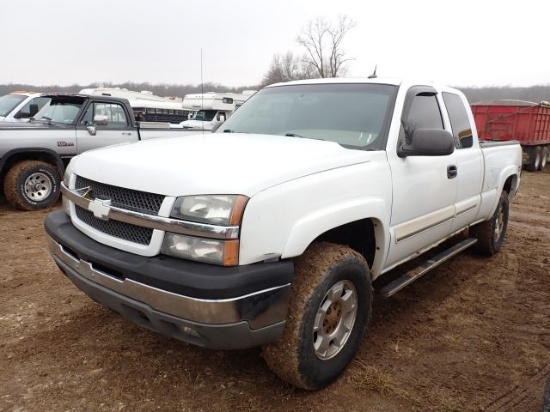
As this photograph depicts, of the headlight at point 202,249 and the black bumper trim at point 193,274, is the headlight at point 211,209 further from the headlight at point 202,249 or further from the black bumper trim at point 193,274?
the black bumper trim at point 193,274

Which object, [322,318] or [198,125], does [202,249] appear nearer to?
[322,318]

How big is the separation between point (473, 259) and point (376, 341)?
262cm

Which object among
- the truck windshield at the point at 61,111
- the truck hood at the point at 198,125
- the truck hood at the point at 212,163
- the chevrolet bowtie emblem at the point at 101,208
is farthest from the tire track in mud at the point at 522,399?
the truck windshield at the point at 61,111

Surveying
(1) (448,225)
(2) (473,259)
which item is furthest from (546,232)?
(1) (448,225)

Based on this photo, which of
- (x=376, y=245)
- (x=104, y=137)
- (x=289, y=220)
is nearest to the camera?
→ (x=289, y=220)

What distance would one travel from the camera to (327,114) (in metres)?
3.30

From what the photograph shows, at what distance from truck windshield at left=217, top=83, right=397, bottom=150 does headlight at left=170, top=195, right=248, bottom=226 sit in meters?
1.21

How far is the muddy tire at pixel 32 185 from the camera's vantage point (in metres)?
6.89

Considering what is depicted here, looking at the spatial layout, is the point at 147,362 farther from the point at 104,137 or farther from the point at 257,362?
the point at 104,137

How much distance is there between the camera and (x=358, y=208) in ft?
8.45

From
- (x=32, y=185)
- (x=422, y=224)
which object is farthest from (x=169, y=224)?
(x=32, y=185)

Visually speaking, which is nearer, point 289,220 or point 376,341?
point 289,220

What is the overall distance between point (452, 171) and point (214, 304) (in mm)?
2499

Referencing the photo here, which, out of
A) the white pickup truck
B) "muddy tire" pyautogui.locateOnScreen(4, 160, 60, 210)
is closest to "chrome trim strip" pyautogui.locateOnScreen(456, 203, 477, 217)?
the white pickup truck
